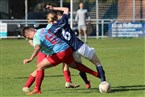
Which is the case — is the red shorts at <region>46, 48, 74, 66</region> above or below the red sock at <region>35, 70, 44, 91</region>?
above

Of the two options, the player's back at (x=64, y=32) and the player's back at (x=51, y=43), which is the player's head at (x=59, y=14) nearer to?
the player's back at (x=64, y=32)

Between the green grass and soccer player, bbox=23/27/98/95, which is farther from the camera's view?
the green grass

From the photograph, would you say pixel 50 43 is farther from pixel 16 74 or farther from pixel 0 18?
pixel 0 18

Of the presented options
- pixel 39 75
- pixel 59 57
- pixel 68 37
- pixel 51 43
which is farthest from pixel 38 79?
pixel 68 37

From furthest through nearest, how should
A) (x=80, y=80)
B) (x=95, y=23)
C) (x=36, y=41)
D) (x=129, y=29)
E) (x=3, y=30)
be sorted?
1. (x=95, y=23)
2. (x=129, y=29)
3. (x=3, y=30)
4. (x=80, y=80)
5. (x=36, y=41)

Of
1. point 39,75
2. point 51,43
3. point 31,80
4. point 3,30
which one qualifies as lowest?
point 3,30

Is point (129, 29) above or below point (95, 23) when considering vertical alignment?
below

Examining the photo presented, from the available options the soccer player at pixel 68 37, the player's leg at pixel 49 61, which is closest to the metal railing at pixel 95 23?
the soccer player at pixel 68 37

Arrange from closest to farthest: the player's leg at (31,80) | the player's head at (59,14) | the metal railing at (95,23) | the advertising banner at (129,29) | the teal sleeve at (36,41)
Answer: the teal sleeve at (36,41) < the player's leg at (31,80) < the player's head at (59,14) < the advertising banner at (129,29) < the metal railing at (95,23)

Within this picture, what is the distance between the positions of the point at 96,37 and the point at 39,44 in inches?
1041

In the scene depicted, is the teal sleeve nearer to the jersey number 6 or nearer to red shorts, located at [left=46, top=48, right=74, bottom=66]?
red shorts, located at [left=46, top=48, right=74, bottom=66]

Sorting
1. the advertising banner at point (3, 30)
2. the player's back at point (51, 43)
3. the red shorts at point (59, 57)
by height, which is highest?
the player's back at point (51, 43)

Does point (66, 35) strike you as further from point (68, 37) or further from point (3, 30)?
point (3, 30)

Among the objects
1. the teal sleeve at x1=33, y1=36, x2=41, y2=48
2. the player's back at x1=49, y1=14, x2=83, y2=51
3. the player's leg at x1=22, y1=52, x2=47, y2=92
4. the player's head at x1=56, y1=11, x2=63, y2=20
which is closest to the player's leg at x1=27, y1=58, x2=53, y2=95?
the player's leg at x1=22, y1=52, x2=47, y2=92
